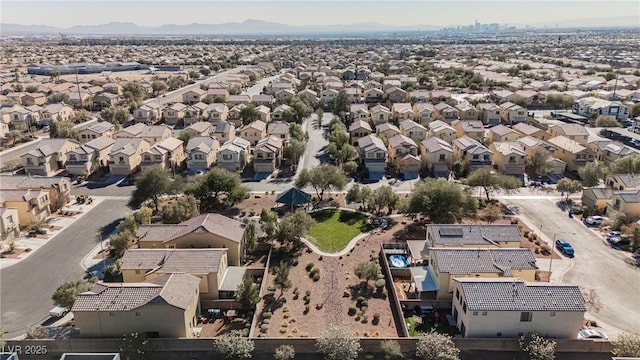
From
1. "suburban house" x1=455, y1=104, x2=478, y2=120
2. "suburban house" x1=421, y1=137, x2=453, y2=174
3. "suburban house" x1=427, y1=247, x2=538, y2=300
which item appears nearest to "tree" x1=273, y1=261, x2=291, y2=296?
"suburban house" x1=427, y1=247, x2=538, y2=300

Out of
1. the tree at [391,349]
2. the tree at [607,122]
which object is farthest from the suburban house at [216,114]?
the tree at [607,122]

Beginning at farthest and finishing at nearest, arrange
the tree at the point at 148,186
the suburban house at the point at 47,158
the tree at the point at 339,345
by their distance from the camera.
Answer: the suburban house at the point at 47,158
the tree at the point at 148,186
the tree at the point at 339,345

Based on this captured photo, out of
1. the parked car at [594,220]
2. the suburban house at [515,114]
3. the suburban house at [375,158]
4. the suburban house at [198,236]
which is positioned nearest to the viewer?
the suburban house at [198,236]

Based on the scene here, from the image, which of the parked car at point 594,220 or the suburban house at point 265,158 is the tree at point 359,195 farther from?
the parked car at point 594,220

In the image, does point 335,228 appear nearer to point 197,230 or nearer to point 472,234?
point 472,234

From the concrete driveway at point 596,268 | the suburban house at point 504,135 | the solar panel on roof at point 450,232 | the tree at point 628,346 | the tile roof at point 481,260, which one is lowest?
the concrete driveway at point 596,268

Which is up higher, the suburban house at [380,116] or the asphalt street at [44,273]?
the suburban house at [380,116]
